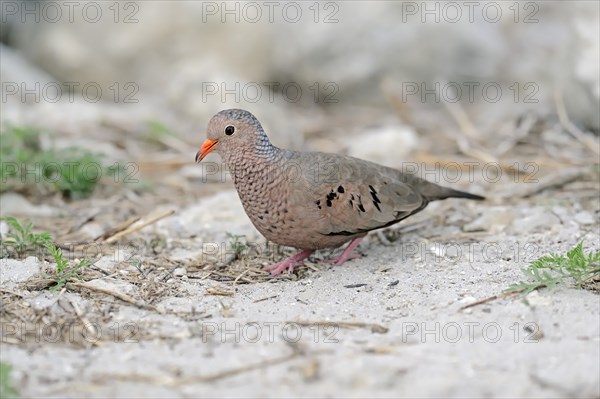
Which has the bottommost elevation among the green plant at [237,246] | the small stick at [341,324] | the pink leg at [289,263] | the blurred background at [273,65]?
the small stick at [341,324]

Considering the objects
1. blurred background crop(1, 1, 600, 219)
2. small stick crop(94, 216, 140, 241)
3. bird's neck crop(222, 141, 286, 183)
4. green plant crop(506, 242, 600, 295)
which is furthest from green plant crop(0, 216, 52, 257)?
blurred background crop(1, 1, 600, 219)

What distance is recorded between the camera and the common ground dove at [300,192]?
4777 mm

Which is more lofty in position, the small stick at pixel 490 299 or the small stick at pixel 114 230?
the small stick at pixel 114 230

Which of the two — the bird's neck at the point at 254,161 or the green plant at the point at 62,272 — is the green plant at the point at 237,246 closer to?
the bird's neck at the point at 254,161

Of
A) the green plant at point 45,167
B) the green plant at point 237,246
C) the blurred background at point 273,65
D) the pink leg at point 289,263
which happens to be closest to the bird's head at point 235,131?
the green plant at point 237,246

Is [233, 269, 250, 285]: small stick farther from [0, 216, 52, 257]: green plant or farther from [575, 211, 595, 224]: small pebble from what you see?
[575, 211, 595, 224]: small pebble

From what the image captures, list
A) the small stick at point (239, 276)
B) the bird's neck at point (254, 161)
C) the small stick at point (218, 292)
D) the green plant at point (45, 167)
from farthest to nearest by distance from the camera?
the green plant at point (45, 167) < the bird's neck at point (254, 161) < the small stick at point (239, 276) < the small stick at point (218, 292)

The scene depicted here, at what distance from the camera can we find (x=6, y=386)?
10.1 ft

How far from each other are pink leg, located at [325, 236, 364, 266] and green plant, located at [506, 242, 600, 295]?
4.01ft

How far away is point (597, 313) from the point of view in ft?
12.6

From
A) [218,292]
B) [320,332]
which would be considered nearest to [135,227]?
[218,292]

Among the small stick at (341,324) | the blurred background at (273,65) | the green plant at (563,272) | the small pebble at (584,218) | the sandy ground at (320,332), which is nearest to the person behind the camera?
the sandy ground at (320,332)

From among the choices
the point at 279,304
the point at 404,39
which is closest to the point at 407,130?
the point at 404,39

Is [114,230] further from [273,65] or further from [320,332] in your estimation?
[273,65]
